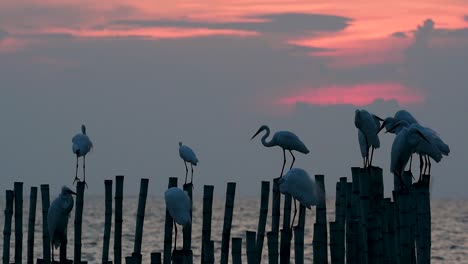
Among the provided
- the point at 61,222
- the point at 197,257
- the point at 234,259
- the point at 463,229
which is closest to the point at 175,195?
the point at 61,222

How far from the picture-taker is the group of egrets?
14.8m

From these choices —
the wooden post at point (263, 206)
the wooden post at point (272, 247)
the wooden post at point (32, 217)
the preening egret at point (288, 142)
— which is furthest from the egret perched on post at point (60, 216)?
the preening egret at point (288, 142)

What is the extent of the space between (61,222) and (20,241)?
2999mm

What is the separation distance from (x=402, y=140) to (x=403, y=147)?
0.10 meters

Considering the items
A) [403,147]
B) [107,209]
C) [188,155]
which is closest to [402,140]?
[403,147]

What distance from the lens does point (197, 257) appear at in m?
45.2

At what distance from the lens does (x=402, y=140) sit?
14734mm

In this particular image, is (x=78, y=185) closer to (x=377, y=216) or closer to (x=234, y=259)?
(x=234, y=259)

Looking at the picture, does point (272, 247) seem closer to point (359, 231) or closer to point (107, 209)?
point (359, 231)

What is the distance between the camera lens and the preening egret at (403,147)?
14.7 meters

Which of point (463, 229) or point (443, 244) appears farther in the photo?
point (463, 229)

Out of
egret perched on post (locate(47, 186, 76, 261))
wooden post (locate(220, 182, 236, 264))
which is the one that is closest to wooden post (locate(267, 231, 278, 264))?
wooden post (locate(220, 182, 236, 264))

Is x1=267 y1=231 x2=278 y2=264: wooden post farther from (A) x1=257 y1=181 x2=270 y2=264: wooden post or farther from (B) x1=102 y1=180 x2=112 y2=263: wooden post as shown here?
(B) x1=102 y1=180 x2=112 y2=263: wooden post

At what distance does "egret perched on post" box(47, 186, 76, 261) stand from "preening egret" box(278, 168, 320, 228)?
320cm
